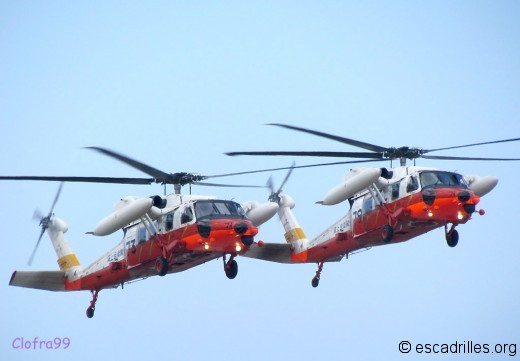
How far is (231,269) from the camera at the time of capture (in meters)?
48.1

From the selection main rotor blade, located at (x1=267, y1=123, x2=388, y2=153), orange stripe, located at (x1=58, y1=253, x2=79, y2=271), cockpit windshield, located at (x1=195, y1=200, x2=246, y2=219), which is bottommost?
orange stripe, located at (x1=58, y1=253, x2=79, y2=271)

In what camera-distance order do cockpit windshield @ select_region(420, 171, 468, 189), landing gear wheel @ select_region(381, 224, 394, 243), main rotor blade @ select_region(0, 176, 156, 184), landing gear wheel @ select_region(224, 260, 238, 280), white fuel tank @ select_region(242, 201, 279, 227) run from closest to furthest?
main rotor blade @ select_region(0, 176, 156, 184) < cockpit windshield @ select_region(420, 171, 468, 189) < landing gear wheel @ select_region(381, 224, 394, 243) < landing gear wheel @ select_region(224, 260, 238, 280) < white fuel tank @ select_region(242, 201, 279, 227)

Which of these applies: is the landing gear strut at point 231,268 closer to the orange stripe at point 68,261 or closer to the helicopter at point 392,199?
the helicopter at point 392,199

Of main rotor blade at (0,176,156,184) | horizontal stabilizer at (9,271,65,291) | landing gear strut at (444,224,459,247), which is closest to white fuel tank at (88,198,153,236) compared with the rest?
main rotor blade at (0,176,156,184)

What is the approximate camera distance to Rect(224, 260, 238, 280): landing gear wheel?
48.1 metres

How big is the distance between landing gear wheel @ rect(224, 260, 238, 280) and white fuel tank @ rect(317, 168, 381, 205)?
14.2 ft

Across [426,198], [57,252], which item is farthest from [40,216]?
[426,198]

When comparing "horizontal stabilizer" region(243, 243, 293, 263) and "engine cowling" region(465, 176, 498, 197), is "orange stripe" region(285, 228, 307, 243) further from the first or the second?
"engine cowling" region(465, 176, 498, 197)

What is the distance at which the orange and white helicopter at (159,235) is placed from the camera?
150 feet

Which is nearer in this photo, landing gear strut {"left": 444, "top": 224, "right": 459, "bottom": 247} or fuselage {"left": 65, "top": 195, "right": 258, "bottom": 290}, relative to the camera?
fuselage {"left": 65, "top": 195, "right": 258, "bottom": 290}

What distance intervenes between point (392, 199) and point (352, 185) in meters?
2.38

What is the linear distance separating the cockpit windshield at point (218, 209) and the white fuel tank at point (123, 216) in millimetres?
1932

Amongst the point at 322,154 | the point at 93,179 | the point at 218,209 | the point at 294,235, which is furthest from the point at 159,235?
the point at 294,235

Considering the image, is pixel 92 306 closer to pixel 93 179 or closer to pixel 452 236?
pixel 93 179
